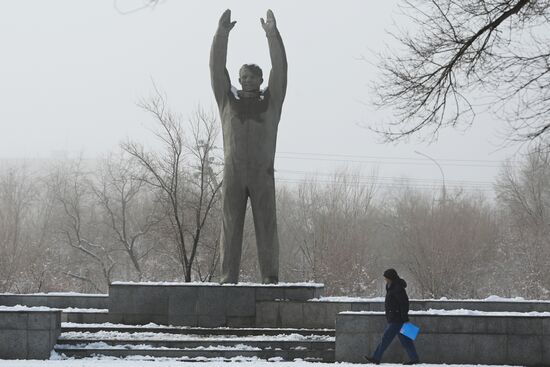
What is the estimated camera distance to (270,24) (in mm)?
16891

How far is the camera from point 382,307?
1603 cm

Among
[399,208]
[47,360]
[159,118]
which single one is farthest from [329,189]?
[47,360]

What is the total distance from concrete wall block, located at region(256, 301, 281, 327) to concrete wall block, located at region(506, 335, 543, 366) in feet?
13.0

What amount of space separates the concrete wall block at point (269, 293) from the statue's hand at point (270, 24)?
174 inches

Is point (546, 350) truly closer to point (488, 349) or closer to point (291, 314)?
point (488, 349)

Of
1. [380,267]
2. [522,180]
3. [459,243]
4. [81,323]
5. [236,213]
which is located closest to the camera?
[81,323]

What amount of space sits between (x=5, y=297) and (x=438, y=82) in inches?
333

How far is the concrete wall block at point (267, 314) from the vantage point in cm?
1535

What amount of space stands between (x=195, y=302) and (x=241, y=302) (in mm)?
740

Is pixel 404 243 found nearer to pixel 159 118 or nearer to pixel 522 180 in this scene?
pixel 522 180

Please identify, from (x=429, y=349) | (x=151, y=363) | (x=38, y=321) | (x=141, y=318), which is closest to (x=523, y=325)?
(x=429, y=349)

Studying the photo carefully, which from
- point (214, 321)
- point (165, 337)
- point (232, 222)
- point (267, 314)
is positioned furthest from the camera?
point (232, 222)

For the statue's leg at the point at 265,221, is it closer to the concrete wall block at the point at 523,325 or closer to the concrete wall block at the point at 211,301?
the concrete wall block at the point at 211,301

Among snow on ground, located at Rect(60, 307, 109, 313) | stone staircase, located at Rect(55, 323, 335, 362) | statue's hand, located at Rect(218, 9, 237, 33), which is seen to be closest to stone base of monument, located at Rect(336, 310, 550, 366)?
stone staircase, located at Rect(55, 323, 335, 362)
